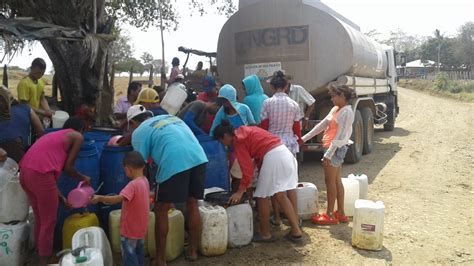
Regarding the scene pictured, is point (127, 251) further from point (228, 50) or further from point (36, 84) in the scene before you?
point (228, 50)

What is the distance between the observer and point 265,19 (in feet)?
25.8

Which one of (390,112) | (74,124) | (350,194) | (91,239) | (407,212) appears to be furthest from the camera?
(390,112)

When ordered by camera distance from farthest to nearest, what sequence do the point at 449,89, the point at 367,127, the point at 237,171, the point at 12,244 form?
the point at 449,89 → the point at 367,127 → the point at 237,171 → the point at 12,244

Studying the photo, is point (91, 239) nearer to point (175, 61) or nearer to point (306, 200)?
point (306, 200)

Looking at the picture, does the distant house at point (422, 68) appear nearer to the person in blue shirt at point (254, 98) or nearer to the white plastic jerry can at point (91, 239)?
the person in blue shirt at point (254, 98)

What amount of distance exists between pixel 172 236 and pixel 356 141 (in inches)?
220

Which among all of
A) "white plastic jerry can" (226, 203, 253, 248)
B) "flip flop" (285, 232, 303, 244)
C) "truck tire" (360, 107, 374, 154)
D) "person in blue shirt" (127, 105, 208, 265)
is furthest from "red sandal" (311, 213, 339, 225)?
"truck tire" (360, 107, 374, 154)

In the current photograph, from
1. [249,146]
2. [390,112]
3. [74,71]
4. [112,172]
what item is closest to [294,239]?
[249,146]

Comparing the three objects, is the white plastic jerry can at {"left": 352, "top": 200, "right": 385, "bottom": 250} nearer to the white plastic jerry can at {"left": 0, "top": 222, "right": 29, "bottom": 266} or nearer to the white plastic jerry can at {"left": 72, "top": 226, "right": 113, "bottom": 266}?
the white plastic jerry can at {"left": 72, "top": 226, "right": 113, "bottom": 266}

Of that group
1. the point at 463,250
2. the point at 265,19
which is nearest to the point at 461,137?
the point at 265,19

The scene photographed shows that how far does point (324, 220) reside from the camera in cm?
503

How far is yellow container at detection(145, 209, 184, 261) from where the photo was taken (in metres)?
4.02

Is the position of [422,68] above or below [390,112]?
above

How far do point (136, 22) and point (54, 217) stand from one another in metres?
11.5
